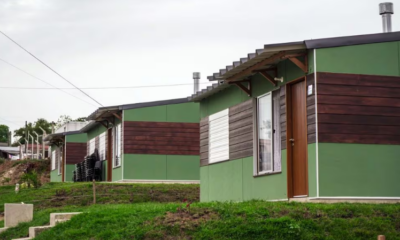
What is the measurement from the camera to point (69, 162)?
36.5 m

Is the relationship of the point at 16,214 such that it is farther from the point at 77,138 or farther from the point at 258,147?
the point at 77,138

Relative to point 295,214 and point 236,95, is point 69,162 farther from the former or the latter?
point 295,214

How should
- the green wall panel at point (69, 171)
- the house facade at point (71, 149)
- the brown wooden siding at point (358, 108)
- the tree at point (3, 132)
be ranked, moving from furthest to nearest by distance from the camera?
the tree at point (3, 132) < the house facade at point (71, 149) < the green wall panel at point (69, 171) < the brown wooden siding at point (358, 108)

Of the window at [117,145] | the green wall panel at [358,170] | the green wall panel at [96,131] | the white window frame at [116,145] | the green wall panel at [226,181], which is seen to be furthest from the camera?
the green wall panel at [96,131]

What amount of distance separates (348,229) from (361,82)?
12.1ft

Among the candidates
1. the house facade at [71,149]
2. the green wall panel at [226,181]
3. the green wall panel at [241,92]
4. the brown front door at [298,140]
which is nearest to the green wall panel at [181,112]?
the green wall panel at [241,92]

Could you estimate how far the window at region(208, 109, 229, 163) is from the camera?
57.8 ft

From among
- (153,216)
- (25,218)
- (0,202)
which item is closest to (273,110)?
(153,216)

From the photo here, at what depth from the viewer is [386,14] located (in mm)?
14875

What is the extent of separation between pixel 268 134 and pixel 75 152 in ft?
76.2

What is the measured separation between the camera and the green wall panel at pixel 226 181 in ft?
Result: 54.3

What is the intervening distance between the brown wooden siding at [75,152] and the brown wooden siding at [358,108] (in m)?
25.3

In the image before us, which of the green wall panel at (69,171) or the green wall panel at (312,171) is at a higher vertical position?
the green wall panel at (69,171)

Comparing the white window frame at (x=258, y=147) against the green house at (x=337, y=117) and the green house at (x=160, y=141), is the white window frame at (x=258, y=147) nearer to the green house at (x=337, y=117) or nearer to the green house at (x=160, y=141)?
the green house at (x=337, y=117)
